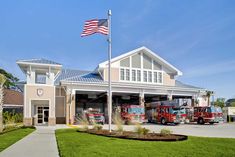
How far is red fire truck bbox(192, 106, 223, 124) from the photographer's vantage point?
3309 cm

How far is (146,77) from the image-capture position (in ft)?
124

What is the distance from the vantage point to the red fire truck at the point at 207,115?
33.1m

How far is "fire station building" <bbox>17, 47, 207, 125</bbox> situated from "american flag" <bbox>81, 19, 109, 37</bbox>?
1310 cm

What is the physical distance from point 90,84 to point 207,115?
579 inches

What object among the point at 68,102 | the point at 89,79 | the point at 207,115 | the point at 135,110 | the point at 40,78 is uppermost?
the point at 40,78

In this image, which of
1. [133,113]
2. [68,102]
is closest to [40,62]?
[68,102]

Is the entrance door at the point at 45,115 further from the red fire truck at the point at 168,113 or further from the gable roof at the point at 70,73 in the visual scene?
the red fire truck at the point at 168,113

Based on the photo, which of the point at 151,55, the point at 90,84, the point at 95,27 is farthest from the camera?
the point at 151,55

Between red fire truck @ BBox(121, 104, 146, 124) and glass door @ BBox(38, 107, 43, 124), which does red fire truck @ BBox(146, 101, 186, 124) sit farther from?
glass door @ BBox(38, 107, 43, 124)

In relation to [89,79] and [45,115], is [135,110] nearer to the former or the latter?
[89,79]

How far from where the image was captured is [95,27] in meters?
19.1

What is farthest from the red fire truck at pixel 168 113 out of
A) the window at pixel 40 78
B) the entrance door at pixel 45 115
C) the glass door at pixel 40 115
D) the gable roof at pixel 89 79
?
the window at pixel 40 78

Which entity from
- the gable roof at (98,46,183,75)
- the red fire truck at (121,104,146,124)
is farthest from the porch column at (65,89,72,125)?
the red fire truck at (121,104,146,124)

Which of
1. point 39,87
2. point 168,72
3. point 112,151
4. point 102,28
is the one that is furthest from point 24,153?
point 168,72
